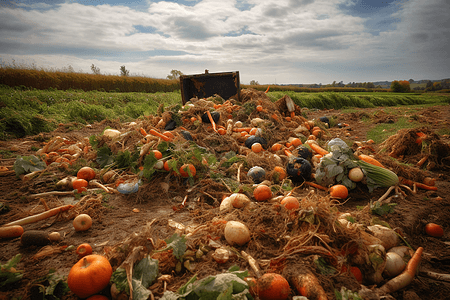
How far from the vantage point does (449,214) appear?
10.7ft

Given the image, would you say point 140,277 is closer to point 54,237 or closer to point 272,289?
point 272,289

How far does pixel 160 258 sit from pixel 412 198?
166 inches

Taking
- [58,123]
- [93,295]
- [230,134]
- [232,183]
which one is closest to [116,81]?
[58,123]

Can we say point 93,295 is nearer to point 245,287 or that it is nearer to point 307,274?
point 245,287

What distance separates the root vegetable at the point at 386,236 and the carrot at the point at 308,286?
114 centimetres

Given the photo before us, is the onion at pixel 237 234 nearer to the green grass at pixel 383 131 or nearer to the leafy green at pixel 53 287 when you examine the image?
the leafy green at pixel 53 287

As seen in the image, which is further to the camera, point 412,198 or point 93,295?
point 412,198

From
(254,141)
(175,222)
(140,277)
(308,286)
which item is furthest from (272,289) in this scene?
(254,141)

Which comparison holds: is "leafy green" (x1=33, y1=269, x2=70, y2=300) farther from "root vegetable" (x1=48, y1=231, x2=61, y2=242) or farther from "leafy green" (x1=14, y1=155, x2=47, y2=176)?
"leafy green" (x1=14, y1=155, x2=47, y2=176)

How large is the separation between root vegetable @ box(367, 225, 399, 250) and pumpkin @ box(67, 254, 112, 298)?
2.88m

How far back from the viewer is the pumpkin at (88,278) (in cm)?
188

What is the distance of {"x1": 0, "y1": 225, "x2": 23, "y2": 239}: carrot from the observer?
2.90 metres

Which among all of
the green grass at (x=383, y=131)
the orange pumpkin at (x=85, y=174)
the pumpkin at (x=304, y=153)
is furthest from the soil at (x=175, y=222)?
the green grass at (x=383, y=131)

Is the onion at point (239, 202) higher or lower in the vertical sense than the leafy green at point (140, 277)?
higher
